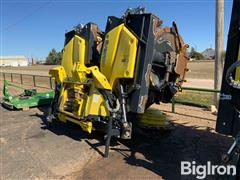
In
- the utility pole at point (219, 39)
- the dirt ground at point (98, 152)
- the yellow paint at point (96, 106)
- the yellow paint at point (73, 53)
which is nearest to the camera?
the dirt ground at point (98, 152)

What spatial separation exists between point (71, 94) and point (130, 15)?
2023 mm

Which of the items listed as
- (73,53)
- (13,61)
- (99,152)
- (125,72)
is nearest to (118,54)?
(125,72)

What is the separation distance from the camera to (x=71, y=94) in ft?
18.1

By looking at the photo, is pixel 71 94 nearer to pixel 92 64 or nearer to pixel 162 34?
pixel 92 64

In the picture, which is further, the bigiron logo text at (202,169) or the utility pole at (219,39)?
the utility pole at (219,39)

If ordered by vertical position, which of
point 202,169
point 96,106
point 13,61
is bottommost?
point 202,169

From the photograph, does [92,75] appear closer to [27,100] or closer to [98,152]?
[98,152]

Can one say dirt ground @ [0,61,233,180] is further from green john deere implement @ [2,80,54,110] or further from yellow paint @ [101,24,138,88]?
green john deere implement @ [2,80,54,110]

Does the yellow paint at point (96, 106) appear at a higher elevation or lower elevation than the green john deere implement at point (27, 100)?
higher

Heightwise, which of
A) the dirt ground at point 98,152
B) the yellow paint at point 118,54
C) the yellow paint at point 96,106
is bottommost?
the dirt ground at point 98,152

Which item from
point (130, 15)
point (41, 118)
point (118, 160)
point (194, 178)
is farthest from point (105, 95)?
point (41, 118)

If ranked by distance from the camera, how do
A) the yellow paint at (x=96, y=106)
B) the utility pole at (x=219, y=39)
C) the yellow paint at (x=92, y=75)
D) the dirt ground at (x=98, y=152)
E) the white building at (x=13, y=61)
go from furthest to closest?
the white building at (x=13, y=61) < the utility pole at (x=219, y=39) < the yellow paint at (x=96, y=106) < the yellow paint at (x=92, y=75) < the dirt ground at (x=98, y=152)

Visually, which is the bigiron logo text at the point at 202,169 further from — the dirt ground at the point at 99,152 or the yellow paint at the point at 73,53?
the yellow paint at the point at 73,53

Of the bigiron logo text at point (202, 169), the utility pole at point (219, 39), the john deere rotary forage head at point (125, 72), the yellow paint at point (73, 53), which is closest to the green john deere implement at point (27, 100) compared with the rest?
the yellow paint at point (73, 53)
